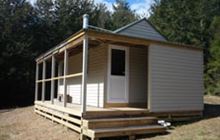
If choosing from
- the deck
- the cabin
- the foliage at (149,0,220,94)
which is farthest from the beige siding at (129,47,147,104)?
the foliage at (149,0,220,94)

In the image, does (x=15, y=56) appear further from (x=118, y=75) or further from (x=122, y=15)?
(x=122, y=15)

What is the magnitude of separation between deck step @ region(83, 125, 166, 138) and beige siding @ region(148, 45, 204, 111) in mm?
1119

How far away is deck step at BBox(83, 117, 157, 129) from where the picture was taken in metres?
7.67

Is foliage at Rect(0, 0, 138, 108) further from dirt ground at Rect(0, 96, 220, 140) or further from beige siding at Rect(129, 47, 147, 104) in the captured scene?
beige siding at Rect(129, 47, 147, 104)

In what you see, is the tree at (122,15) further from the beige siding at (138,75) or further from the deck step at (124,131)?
the deck step at (124,131)

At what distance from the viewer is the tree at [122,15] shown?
Result: 3728 centimetres

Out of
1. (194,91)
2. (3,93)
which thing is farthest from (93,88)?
(3,93)

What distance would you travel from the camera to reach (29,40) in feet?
76.2

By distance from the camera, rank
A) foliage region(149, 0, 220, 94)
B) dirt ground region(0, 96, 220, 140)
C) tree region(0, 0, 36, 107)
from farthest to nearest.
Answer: foliage region(149, 0, 220, 94) → tree region(0, 0, 36, 107) → dirt ground region(0, 96, 220, 140)

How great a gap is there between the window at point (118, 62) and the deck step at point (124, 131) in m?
2.66

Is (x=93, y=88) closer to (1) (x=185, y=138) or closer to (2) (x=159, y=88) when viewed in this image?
(2) (x=159, y=88)

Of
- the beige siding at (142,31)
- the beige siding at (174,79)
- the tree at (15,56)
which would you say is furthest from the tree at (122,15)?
the beige siding at (174,79)

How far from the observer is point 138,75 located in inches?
430

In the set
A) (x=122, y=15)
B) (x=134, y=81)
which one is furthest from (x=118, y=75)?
(x=122, y=15)
